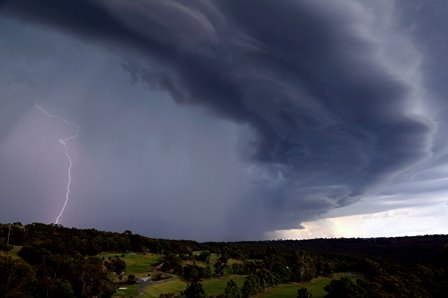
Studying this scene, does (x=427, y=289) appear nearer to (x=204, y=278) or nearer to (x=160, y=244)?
(x=204, y=278)

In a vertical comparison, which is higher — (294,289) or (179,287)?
(179,287)

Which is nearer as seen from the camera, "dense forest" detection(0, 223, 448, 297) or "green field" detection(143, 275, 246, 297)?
"dense forest" detection(0, 223, 448, 297)

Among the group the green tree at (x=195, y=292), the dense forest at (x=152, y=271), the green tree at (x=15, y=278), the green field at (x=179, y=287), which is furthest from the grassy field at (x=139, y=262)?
Answer: the green tree at (x=15, y=278)

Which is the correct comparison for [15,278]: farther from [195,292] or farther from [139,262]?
[139,262]

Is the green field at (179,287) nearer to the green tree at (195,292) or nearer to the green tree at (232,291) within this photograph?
the green tree at (232,291)

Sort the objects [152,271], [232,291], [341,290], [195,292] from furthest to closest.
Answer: [152,271] → [341,290] → [232,291] → [195,292]

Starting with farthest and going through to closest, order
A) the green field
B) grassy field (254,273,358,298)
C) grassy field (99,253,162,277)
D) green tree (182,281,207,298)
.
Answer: grassy field (99,253,162,277) < grassy field (254,273,358,298) < the green field < green tree (182,281,207,298)

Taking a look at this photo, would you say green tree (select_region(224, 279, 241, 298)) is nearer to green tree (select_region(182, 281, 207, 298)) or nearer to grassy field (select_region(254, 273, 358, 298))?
green tree (select_region(182, 281, 207, 298))

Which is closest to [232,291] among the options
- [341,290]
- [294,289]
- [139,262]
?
[341,290]

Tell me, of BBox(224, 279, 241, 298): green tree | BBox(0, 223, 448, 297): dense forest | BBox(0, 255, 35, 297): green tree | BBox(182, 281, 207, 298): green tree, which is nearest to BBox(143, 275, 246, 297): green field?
BBox(0, 223, 448, 297): dense forest
